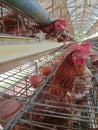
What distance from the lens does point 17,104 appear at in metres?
0.94

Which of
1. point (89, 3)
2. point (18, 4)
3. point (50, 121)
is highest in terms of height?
point (89, 3)

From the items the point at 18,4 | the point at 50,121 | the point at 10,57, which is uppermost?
the point at 18,4

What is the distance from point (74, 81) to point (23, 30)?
0.99 m

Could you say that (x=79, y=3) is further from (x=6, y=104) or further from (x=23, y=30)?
(x=6, y=104)

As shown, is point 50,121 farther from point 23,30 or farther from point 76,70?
point 23,30

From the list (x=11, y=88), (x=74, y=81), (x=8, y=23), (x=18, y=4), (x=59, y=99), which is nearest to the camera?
(x=18, y=4)

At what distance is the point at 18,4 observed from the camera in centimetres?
87

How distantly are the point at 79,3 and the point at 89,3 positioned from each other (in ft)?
1.76

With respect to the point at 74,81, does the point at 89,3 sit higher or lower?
higher

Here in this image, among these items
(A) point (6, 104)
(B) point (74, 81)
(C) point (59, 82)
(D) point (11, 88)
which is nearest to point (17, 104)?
(A) point (6, 104)

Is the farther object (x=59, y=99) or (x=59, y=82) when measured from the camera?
(x=59, y=82)

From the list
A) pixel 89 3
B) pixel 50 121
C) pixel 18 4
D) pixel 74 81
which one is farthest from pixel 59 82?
pixel 89 3

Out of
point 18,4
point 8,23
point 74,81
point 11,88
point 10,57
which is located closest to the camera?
point 10,57

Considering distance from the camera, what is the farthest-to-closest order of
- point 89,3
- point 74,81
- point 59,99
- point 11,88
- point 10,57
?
point 89,3
point 74,81
point 11,88
point 59,99
point 10,57
